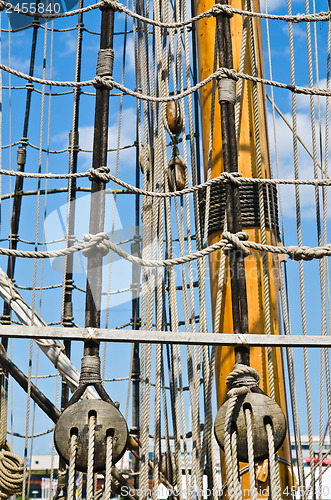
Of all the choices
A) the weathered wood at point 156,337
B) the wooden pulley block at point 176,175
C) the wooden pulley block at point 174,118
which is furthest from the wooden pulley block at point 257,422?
the wooden pulley block at point 174,118

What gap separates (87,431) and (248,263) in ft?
5.04

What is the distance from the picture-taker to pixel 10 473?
351cm

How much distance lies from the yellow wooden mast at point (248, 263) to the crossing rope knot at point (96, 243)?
1.22 meters

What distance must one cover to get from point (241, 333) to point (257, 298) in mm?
1123

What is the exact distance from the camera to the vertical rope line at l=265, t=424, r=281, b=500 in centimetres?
158

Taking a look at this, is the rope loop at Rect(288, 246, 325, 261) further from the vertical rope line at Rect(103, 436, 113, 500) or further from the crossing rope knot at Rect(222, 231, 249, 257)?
the vertical rope line at Rect(103, 436, 113, 500)

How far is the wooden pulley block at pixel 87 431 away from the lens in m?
1.57

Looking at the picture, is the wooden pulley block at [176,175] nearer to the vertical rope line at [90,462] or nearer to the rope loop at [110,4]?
the rope loop at [110,4]

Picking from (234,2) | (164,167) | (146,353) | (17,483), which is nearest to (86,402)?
(146,353)

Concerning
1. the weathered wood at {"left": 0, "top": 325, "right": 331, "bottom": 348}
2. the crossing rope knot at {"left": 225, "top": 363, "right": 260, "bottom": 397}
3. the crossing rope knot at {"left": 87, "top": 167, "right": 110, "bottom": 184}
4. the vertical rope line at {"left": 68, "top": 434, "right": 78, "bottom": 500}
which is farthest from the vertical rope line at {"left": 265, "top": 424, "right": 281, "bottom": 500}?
the crossing rope knot at {"left": 87, "top": 167, "right": 110, "bottom": 184}

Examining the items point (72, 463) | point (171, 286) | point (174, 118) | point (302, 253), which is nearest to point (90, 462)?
point (72, 463)

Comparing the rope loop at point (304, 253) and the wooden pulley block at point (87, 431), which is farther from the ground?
the rope loop at point (304, 253)

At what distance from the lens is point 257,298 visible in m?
2.88

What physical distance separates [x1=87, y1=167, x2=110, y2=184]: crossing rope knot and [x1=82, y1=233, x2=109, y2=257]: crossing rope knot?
0.59 feet
